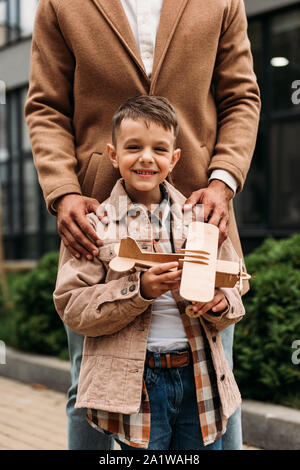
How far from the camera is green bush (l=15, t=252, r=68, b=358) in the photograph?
5.30 m

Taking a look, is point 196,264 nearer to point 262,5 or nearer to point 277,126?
point 277,126

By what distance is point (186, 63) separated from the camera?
2.06 metres

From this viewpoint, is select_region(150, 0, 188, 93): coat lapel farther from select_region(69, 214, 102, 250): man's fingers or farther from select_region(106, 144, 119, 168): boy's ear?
select_region(69, 214, 102, 250): man's fingers

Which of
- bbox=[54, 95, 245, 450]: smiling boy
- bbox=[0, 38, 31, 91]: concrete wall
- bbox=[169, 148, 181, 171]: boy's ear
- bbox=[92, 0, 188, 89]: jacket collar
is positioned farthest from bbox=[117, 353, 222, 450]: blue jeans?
bbox=[0, 38, 31, 91]: concrete wall

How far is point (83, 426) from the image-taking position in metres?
2.32

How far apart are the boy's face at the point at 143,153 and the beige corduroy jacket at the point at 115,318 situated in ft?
0.36

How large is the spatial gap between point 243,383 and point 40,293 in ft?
7.98

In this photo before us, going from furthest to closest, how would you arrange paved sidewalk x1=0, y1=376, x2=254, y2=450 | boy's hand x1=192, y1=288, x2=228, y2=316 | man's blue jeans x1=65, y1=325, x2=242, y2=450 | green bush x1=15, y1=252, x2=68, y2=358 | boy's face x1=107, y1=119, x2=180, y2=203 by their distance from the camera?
1. green bush x1=15, y1=252, x2=68, y2=358
2. paved sidewalk x1=0, y1=376, x2=254, y2=450
3. man's blue jeans x1=65, y1=325, x2=242, y2=450
4. boy's face x1=107, y1=119, x2=180, y2=203
5. boy's hand x1=192, y1=288, x2=228, y2=316

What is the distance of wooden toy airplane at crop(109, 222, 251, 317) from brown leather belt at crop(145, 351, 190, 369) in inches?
9.1

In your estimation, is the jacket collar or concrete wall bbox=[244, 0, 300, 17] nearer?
the jacket collar

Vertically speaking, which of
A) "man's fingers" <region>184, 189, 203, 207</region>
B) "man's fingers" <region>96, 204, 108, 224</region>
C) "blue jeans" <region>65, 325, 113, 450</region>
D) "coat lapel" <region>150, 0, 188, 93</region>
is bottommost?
"blue jeans" <region>65, 325, 113, 450</region>

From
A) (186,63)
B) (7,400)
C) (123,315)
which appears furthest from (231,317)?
(7,400)

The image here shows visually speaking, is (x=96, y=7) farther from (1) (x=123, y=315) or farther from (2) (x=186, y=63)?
(1) (x=123, y=315)

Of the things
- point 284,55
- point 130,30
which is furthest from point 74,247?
point 284,55
